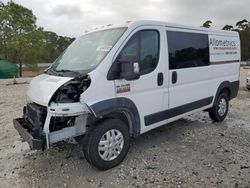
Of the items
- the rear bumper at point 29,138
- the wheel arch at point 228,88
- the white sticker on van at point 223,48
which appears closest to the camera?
the rear bumper at point 29,138

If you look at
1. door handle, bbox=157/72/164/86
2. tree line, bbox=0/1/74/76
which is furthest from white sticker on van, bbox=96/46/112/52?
tree line, bbox=0/1/74/76

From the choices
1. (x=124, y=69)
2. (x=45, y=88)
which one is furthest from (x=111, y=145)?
(x=45, y=88)

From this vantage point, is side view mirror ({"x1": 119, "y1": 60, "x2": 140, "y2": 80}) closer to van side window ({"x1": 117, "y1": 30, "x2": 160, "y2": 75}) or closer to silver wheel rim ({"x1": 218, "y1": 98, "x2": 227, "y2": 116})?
van side window ({"x1": 117, "y1": 30, "x2": 160, "y2": 75})

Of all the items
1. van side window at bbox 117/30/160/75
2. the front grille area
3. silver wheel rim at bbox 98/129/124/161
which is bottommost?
silver wheel rim at bbox 98/129/124/161

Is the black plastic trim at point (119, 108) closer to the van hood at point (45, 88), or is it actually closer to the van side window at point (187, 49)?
the van hood at point (45, 88)

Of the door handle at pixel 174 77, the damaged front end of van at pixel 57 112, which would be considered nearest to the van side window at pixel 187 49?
the door handle at pixel 174 77

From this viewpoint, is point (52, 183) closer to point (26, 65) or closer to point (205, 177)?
point (205, 177)

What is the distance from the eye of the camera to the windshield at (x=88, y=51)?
3828mm

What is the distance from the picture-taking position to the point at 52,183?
3.59 metres

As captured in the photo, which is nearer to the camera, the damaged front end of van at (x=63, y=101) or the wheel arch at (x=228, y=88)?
the damaged front end of van at (x=63, y=101)

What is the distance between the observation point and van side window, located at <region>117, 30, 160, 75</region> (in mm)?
3960

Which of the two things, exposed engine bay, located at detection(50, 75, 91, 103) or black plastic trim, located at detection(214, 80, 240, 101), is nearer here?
exposed engine bay, located at detection(50, 75, 91, 103)

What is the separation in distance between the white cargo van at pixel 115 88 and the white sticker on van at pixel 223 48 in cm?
44

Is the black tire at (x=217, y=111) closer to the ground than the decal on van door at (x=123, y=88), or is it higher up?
closer to the ground
